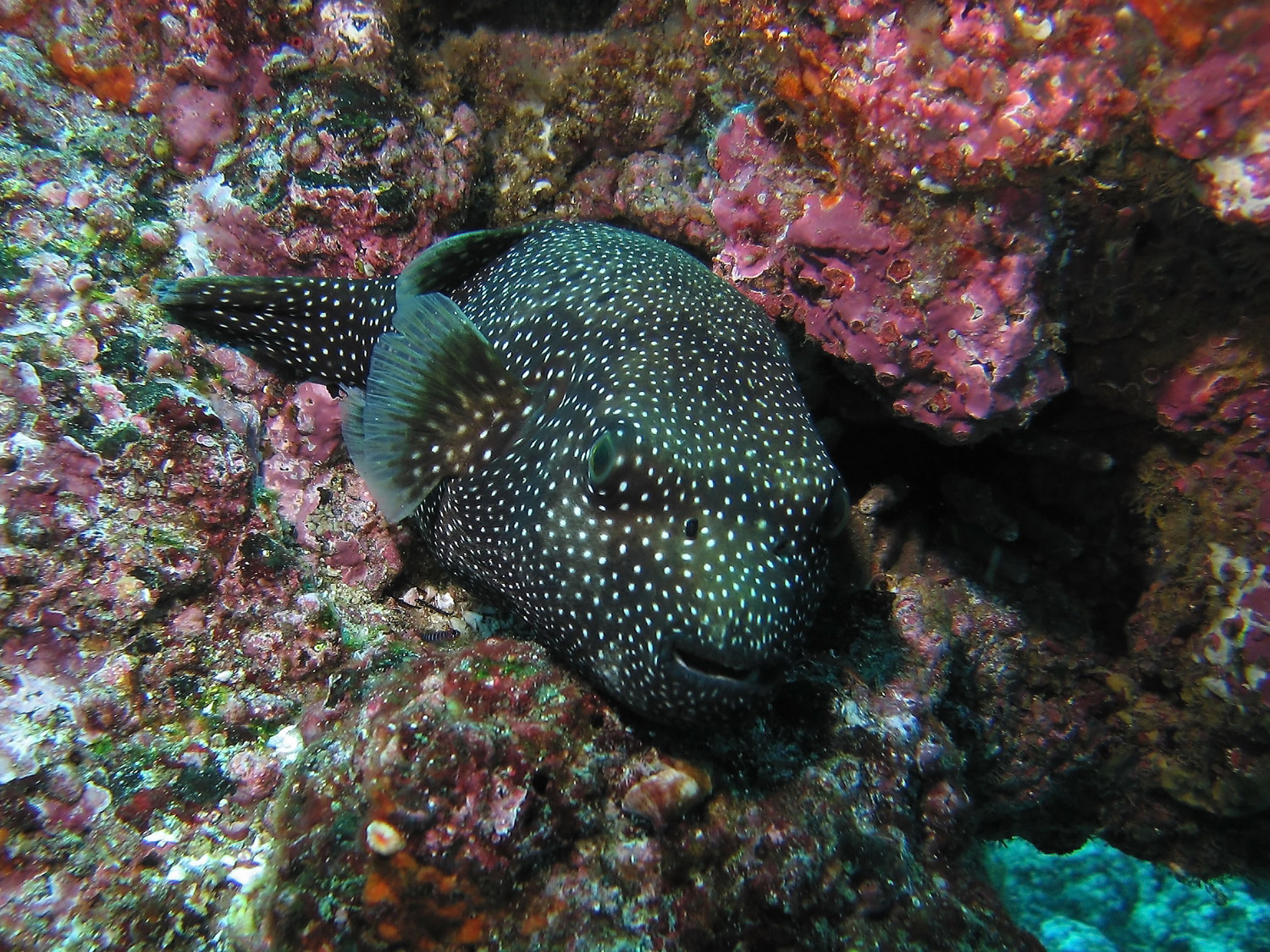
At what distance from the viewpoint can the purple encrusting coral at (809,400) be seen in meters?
2.93

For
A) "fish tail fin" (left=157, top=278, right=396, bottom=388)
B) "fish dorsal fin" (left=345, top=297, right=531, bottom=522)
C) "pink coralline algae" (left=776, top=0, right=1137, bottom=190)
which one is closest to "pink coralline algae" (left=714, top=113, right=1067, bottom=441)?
"pink coralline algae" (left=776, top=0, right=1137, bottom=190)

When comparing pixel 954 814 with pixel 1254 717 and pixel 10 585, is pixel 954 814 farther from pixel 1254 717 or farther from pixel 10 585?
pixel 10 585

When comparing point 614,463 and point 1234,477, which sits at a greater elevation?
point 1234,477

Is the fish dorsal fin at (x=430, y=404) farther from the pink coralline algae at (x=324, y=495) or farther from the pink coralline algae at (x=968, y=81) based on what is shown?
the pink coralline algae at (x=968, y=81)

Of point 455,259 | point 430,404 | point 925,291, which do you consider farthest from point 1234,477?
point 455,259

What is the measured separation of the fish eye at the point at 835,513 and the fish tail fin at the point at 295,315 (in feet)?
9.85

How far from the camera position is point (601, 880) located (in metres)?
3.02

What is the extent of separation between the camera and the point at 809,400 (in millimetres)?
5117

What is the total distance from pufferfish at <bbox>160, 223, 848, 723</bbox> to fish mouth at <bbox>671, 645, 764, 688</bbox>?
0.4 inches

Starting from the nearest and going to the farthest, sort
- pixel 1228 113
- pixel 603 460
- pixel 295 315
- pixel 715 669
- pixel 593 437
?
pixel 1228 113 → pixel 715 669 → pixel 603 460 → pixel 593 437 → pixel 295 315

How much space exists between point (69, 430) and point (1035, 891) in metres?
8.18

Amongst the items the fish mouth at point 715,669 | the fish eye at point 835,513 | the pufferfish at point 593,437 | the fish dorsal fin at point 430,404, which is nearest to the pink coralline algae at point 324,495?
the pufferfish at point 593,437

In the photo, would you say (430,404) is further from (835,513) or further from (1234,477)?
(1234,477)

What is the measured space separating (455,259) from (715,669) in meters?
3.26
